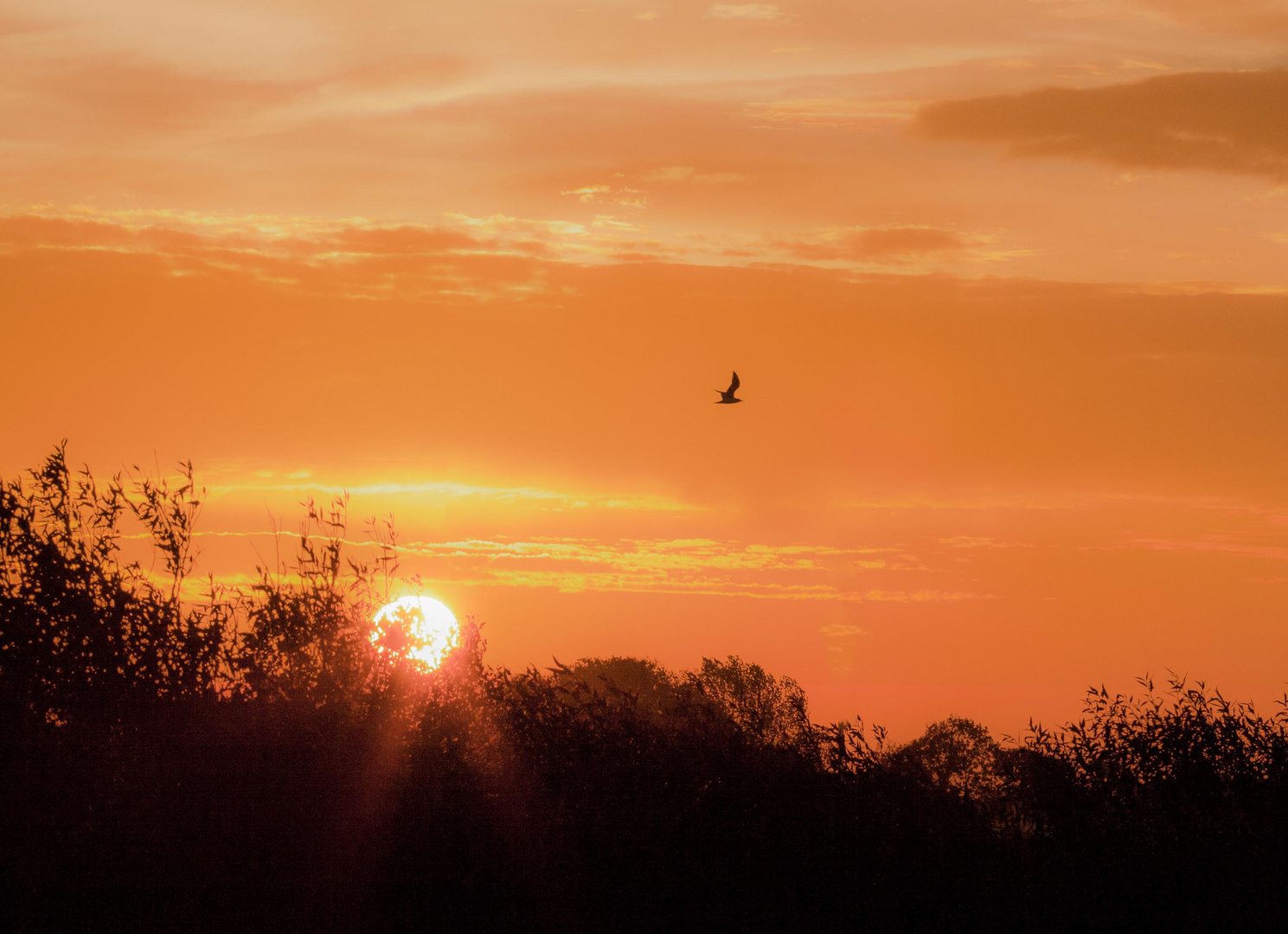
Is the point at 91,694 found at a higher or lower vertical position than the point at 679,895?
higher

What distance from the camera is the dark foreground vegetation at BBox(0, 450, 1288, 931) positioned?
21469mm

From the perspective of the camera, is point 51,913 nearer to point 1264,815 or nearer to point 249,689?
point 249,689

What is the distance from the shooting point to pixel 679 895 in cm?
2244

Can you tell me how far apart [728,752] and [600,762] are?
9.04 feet

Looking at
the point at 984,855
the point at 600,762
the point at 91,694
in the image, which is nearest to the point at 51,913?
the point at 91,694

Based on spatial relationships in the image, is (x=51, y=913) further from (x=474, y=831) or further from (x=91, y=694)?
(x=474, y=831)

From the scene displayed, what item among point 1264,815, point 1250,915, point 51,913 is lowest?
point 51,913

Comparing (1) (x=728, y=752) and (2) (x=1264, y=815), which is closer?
(2) (x=1264, y=815)

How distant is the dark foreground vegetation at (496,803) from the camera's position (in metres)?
21.5

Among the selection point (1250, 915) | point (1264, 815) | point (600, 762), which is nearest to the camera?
point (1250, 915)

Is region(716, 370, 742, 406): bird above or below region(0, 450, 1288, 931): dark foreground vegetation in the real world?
above

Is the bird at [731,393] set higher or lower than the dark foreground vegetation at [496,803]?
higher

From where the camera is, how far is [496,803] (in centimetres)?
2298

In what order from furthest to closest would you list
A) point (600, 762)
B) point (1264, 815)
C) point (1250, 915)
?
point (600, 762) → point (1264, 815) → point (1250, 915)
